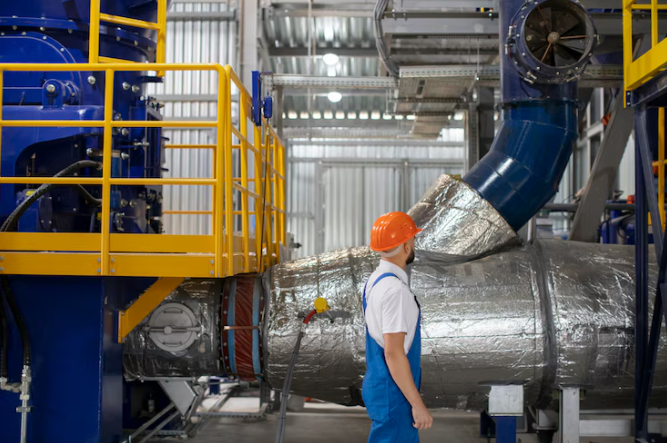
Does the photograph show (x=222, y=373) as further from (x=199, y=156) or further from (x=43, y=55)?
(x=199, y=156)

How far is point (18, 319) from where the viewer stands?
15.0 ft

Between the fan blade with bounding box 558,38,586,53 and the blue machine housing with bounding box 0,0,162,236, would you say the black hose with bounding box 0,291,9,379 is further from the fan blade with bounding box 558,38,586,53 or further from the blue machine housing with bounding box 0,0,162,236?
the fan blade with bounding box 558,38,586,53

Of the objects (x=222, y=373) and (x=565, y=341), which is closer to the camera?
(x=565, y=341)

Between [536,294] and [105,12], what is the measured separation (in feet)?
14.2

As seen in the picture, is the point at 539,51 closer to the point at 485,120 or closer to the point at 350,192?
the point at 485,120

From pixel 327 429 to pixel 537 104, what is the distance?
4.12 meters

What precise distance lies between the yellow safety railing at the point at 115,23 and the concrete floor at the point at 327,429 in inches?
151

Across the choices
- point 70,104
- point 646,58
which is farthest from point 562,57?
point 70,104

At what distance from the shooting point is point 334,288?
16.6ft

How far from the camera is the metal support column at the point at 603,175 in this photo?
6.62 metres

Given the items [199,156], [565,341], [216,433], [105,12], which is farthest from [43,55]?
[199,156]

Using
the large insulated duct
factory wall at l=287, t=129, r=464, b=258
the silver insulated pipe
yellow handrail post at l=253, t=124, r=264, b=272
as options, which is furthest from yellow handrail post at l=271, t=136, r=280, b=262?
factory wall at l=287, t=129, r=464, b=258

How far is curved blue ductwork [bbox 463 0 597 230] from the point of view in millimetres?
5250

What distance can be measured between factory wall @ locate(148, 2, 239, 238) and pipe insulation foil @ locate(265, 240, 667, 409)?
24.2ft
